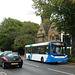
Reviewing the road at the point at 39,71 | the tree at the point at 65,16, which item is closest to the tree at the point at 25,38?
the tree at the point at 65,16

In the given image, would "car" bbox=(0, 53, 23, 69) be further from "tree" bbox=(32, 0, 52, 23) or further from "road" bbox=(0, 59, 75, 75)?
"tree" bbox=(32, 0, 52, 23)

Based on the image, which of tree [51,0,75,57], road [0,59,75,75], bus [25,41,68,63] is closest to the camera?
road [0,59,75,75]

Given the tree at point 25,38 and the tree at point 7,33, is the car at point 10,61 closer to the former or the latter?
the tree at point 25,38

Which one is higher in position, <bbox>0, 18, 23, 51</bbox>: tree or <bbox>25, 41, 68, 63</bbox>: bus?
<bbox>0, 18, 23, 51</bbox>: tree

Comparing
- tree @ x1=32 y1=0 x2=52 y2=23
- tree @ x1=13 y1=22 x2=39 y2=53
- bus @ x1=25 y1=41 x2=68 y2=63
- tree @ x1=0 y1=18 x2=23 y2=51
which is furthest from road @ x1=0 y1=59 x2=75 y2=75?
tree @ x1=0 y1=18 x2=23 y2=51

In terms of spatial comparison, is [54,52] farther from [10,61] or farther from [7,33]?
[7,33]

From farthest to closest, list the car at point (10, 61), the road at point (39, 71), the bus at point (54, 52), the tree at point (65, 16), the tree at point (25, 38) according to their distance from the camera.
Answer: the tree at point (25, 38), the tree at point (65, 16), the bus at point (54, 52), the car at point (10, 61), the road at point (39, 71)

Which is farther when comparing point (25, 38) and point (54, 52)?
point (25, 38)

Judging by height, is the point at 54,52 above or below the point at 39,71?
above

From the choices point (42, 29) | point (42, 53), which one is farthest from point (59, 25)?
point (42, 29)

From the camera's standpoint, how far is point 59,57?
1814 cm

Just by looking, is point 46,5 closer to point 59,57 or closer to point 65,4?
point 65,4

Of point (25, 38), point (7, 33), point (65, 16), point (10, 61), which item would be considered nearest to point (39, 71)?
point (10, 61)

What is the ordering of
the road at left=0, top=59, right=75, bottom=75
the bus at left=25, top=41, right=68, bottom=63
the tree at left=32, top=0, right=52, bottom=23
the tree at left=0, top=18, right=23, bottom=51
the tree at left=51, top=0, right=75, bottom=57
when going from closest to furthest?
1. the road at left=0, top=59, right=75, bottom=75
2. the bus at left=25, top=41, right=68, bottom=63
3. the tree at left=51, top=0, right=75, bottom=57
4. the tree at left=32, top=0, right=52, bottom=23
5. the tree at left=0, top=18, right=23, bottom=51
